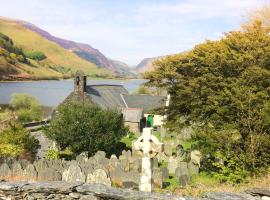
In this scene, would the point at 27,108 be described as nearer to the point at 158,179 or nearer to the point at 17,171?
the point at 17,171

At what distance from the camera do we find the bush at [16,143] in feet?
78.2

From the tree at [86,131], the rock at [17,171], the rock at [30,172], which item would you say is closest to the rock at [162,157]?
the tree at [86,131]

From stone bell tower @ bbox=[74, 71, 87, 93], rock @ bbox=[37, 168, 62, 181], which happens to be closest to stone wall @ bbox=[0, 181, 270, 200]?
rock @ bbox=[37, 168, 62, 181]

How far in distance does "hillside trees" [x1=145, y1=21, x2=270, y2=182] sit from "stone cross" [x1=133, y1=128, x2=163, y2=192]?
725 cm

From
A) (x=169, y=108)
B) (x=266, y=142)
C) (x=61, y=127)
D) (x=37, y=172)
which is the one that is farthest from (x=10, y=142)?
(x=266, y=142)

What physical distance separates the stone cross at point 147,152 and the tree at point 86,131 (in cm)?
1539

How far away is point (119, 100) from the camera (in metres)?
50.7

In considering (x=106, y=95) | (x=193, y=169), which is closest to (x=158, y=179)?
(x=193, y=169)

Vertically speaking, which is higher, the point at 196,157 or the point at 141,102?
the point at 141,102

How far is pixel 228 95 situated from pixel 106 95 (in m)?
27.8

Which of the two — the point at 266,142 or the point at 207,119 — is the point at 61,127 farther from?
the point at 266,142

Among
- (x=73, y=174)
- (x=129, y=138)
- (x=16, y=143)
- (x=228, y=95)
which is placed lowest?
(x=129, y=138)

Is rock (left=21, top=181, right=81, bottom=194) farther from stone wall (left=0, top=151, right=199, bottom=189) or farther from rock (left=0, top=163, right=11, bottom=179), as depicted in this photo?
rock (left=0, top=163, right=11, bottom=179)

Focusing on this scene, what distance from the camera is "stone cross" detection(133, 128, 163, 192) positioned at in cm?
1200
